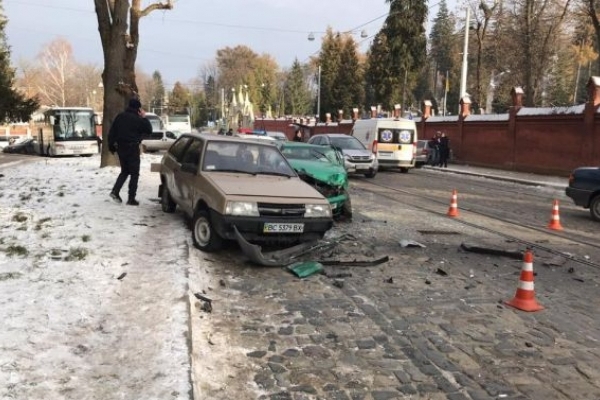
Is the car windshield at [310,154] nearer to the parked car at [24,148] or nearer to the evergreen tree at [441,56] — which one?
the parked car at [24,148]

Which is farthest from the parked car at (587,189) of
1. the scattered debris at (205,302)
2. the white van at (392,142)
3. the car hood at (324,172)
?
the white van at (392,142)

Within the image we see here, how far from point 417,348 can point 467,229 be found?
19.5 ft

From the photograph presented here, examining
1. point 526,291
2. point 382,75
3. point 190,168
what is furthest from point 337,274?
point 382,75

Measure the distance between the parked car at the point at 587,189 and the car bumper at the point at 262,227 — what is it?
7.66 metres

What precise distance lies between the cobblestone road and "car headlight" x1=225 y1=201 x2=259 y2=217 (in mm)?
686

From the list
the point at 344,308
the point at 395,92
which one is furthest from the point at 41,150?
the point at 395,92

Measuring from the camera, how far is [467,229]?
1031cm

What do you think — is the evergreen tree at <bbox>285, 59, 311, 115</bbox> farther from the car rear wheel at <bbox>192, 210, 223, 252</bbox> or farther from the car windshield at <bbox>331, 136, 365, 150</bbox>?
the car rear wheel at <bbox>192, 210, 223, 252</bbox>

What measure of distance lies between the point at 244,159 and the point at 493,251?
12.8 ft

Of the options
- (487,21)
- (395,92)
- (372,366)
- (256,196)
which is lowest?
(372,366)

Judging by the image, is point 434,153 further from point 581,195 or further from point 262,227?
point 262,227

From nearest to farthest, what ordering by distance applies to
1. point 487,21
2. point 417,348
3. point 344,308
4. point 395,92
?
point 417,348 < point 344,308 < point 487,21 < point 395,92

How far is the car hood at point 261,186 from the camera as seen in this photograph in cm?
723

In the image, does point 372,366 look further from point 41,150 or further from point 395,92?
point 395,92
